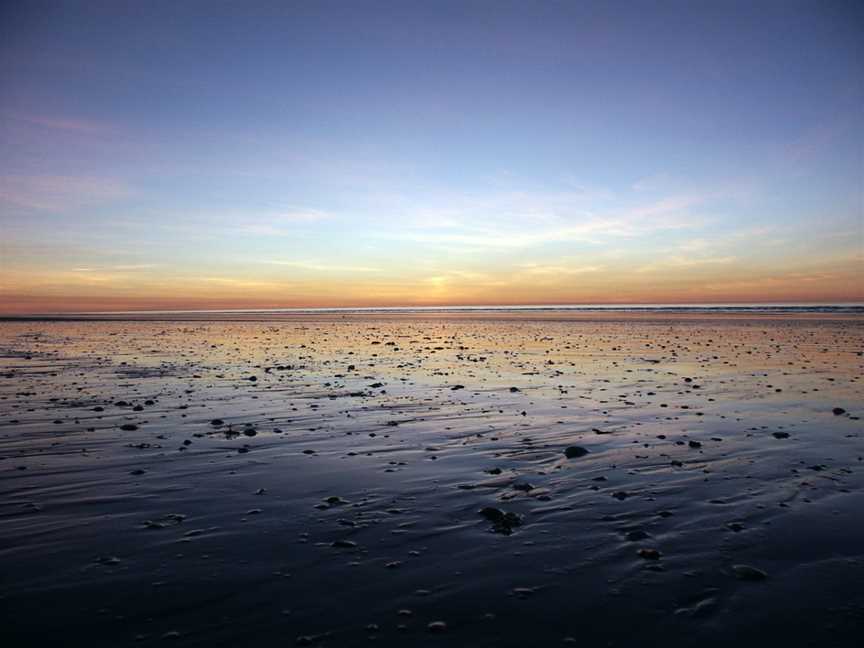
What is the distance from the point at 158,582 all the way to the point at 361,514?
275cm

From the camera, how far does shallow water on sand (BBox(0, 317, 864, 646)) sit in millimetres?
5066

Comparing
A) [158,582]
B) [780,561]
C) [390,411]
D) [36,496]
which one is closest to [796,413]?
[780,561]

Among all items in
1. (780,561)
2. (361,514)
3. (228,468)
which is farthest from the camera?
(228,468)

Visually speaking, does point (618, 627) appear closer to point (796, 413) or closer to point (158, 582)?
point (158, 582)

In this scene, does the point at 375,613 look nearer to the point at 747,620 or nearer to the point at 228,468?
the point at 747,620

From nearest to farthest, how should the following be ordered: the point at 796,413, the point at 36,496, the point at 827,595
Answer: the point at 827,595 < the point at 36,496 < the point at 796,413

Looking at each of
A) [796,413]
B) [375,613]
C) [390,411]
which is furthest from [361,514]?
[796,413]

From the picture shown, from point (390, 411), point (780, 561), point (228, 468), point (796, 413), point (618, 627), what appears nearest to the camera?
point (618, 627)

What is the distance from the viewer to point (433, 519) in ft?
24.8

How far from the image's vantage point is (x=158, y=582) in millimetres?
5738

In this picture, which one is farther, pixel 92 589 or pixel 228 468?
pixel 228 468

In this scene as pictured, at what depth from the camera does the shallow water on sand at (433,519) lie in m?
5.07

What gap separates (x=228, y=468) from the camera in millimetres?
9992

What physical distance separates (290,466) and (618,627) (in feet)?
22.4
